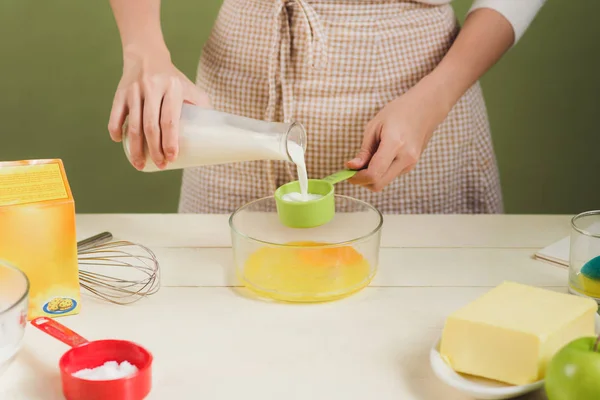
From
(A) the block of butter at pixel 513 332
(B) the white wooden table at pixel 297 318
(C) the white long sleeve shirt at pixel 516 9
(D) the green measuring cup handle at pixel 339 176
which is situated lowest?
(B) the white wooden table at pixel 297 318

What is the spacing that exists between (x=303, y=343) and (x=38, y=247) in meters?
0.35

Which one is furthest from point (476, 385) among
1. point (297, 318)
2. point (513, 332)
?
point (297, 318)

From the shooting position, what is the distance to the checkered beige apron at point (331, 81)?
143 centimetres

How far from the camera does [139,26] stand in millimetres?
1316

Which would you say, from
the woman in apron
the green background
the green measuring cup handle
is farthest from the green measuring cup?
the green background

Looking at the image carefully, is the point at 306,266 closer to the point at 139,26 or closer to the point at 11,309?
the point at 11,309

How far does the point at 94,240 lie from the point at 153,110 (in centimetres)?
26

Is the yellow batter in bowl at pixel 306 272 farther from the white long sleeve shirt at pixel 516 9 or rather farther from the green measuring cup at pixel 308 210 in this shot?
the white long sleeve shirt at pixel 516 9

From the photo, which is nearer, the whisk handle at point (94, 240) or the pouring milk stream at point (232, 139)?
the pouring milk stream at point (232, 139)

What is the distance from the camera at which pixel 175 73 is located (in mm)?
1187

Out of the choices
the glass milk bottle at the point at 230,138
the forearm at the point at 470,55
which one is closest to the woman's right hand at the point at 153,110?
the glass milk bottle at the point at 230,138

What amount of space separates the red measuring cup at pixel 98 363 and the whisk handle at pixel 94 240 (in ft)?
0.84

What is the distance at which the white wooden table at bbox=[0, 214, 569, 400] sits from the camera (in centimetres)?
86

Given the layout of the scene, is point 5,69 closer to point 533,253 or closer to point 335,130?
point 335,130
